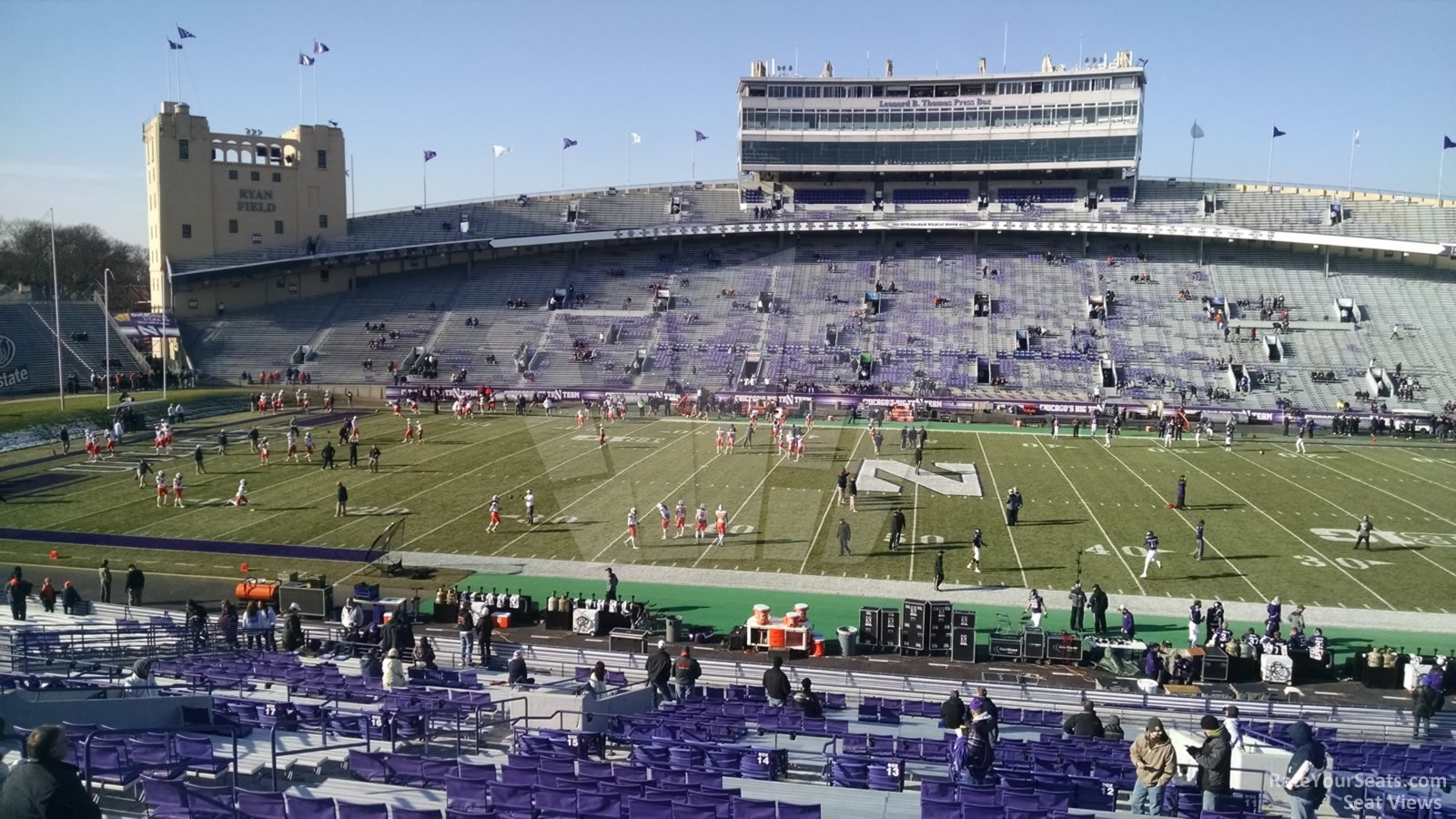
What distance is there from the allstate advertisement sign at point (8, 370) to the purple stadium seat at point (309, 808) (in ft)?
166

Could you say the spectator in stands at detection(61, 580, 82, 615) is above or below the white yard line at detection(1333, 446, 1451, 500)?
below

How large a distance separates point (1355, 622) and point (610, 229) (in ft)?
178

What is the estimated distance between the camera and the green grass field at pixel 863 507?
22.4m

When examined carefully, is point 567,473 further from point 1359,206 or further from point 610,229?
point 1359,206

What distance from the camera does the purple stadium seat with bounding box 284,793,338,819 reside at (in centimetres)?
688

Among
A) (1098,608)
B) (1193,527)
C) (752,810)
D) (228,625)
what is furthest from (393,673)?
(1193,527)

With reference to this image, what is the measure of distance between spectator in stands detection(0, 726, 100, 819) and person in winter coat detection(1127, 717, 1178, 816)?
7378 millimetres

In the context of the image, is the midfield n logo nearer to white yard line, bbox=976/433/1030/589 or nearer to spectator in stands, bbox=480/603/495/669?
white yard line, bbox=976/433/1030/589

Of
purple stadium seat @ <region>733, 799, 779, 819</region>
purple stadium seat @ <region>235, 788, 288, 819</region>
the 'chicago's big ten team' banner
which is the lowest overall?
purple stadium seat @ <region>733, 799, 779, 819</region>

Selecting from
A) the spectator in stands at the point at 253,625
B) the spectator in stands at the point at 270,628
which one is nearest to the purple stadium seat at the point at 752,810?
the spectator in stands at the point at 270,628

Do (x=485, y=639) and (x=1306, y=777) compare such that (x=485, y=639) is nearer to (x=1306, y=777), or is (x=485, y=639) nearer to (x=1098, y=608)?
(x=1098, y=608)

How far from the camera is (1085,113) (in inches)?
2554

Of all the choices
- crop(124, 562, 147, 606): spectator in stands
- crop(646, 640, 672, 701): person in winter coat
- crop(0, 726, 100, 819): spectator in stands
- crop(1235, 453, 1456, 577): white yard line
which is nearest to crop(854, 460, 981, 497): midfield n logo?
crop(1235, 453, 1456, 577): white yard line

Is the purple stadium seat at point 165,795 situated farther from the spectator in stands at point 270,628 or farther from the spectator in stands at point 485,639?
the spectator in stands at point 270,628
